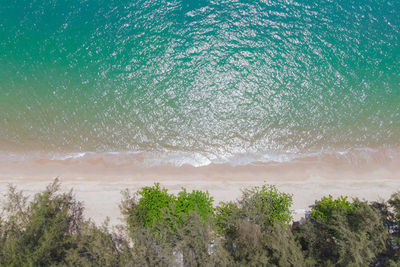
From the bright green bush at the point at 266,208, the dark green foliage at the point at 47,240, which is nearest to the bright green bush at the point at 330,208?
the bright green bush at the point at 266,208

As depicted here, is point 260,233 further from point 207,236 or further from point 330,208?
point 330,208

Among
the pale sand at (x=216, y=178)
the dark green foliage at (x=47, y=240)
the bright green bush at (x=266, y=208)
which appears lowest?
the dark green foliage at (x=47, y=240)

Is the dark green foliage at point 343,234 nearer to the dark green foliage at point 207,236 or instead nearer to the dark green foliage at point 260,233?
the dark green foliage at point 207,236

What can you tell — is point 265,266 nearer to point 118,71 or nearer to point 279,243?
point 279,243

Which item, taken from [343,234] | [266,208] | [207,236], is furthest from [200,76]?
[343,234]

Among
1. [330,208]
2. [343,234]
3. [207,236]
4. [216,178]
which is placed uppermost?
[216,178]

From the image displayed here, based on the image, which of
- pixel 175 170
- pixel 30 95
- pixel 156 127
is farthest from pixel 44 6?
pixel 175 170
